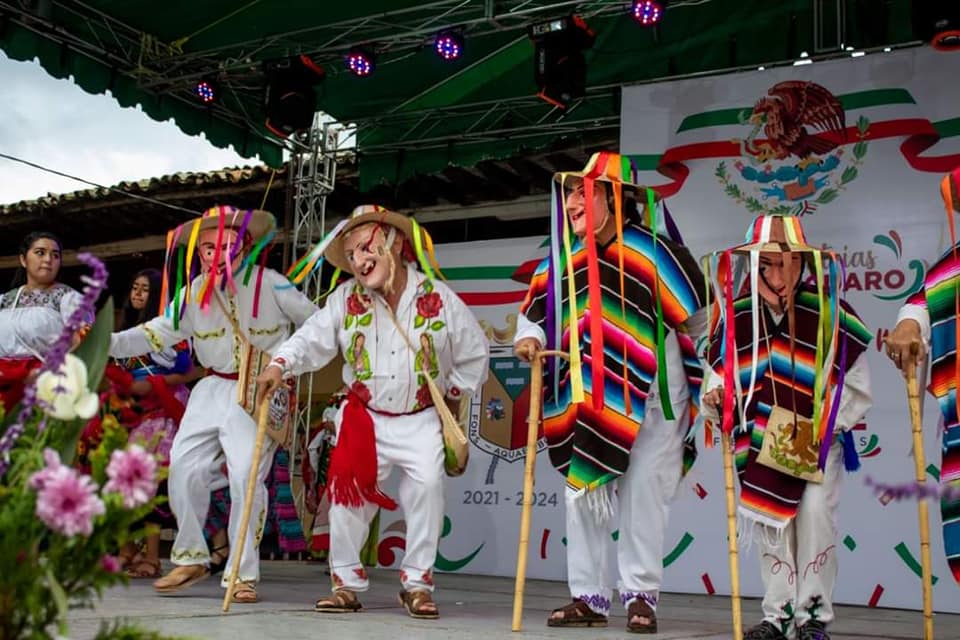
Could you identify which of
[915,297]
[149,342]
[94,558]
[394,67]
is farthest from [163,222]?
[94,558]

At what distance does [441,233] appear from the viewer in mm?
10125

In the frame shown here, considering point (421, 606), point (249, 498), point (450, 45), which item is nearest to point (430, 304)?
point (249, 498)

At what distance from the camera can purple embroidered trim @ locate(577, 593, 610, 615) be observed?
14.4 feet

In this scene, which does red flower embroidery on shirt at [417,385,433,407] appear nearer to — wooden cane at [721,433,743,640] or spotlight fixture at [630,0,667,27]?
wooden cane at [721,433,743,640]

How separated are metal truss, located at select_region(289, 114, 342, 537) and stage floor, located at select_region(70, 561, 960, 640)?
4.27ft

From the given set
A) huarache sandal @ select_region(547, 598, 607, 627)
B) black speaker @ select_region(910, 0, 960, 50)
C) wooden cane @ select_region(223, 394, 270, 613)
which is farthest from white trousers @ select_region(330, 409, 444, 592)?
black speaker @ select_region(910, 0, 960, 50)

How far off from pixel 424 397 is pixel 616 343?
84 centimetres

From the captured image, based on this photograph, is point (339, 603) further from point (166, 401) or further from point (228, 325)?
point (166, 401)

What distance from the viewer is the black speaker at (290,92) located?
293 inches

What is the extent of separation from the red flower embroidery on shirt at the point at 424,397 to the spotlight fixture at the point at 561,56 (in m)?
2.63

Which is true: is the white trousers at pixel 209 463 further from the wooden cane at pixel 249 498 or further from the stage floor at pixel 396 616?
the wooden cane at pixel 249 498

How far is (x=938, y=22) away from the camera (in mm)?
5855

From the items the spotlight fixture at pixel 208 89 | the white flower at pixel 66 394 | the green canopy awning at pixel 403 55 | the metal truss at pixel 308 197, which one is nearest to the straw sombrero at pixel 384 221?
the green canopy awning at pixel 403 55

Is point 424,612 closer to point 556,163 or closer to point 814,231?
point 814,231
